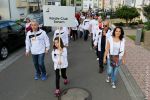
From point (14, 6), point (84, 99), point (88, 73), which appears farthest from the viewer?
point (14, 6)

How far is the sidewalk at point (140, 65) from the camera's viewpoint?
6.50 metres

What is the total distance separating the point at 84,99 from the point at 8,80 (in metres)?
2.81

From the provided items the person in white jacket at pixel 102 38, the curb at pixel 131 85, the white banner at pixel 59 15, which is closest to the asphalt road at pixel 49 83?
the curb at pixel 131 85

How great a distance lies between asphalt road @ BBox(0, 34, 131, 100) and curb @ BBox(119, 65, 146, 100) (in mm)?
130

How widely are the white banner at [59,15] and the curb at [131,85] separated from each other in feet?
8.11

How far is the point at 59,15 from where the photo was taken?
582cm

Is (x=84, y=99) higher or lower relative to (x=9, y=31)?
lower

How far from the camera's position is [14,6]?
109 feet

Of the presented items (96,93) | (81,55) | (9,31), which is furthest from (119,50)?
(9,31)

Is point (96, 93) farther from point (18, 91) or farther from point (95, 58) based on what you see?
point (95, 58)

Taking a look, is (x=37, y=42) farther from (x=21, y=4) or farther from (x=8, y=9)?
(x=21, y=4)

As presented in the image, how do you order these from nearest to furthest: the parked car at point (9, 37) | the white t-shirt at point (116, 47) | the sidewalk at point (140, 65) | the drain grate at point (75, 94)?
the drain grate at point (75, 94)
the white t-shirt at point (116, 47)
the sidewalk at point (140, 65)
the parked car at point (9, 37)

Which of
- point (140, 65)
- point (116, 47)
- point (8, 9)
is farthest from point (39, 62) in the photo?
point (8, 9)

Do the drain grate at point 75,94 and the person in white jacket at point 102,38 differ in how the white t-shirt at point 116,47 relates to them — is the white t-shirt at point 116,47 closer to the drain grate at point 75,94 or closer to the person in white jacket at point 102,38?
the person in white jacket at point 102,38
